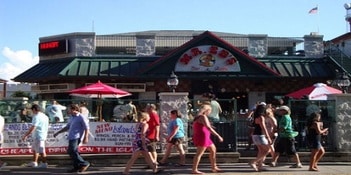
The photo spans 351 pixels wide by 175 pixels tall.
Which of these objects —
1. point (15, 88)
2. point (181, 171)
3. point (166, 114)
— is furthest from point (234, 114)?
point (15, 88)

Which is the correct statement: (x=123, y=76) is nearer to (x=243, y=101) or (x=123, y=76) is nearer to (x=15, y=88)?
(x=243, y=101)

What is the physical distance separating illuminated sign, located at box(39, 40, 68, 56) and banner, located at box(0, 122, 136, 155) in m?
11.7

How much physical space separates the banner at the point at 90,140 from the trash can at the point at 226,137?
91.8 inches

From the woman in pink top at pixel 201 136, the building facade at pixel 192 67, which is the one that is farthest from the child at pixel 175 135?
the building facade at pixel 192 67

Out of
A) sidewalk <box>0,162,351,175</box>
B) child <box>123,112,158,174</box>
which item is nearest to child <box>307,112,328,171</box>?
sidewalk <box>0,162,351,175</box>

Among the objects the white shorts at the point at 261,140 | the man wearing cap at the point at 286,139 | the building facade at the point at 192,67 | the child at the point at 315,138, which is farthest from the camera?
the building facade at the point at 192,67

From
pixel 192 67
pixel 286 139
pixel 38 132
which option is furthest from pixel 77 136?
pixel 192 67

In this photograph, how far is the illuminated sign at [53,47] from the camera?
25422 mm

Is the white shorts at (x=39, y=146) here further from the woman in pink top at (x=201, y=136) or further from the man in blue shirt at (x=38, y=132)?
the woman in pink top at (x=201, y=136)

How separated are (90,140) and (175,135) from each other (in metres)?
2.49

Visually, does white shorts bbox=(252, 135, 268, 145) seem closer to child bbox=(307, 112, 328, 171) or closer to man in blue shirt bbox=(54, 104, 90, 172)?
child bbox=(307, 112, 328, 171)

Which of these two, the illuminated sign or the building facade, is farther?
the illuminated sign

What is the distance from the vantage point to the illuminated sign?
25.4 metres

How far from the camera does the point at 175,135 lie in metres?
13.3
